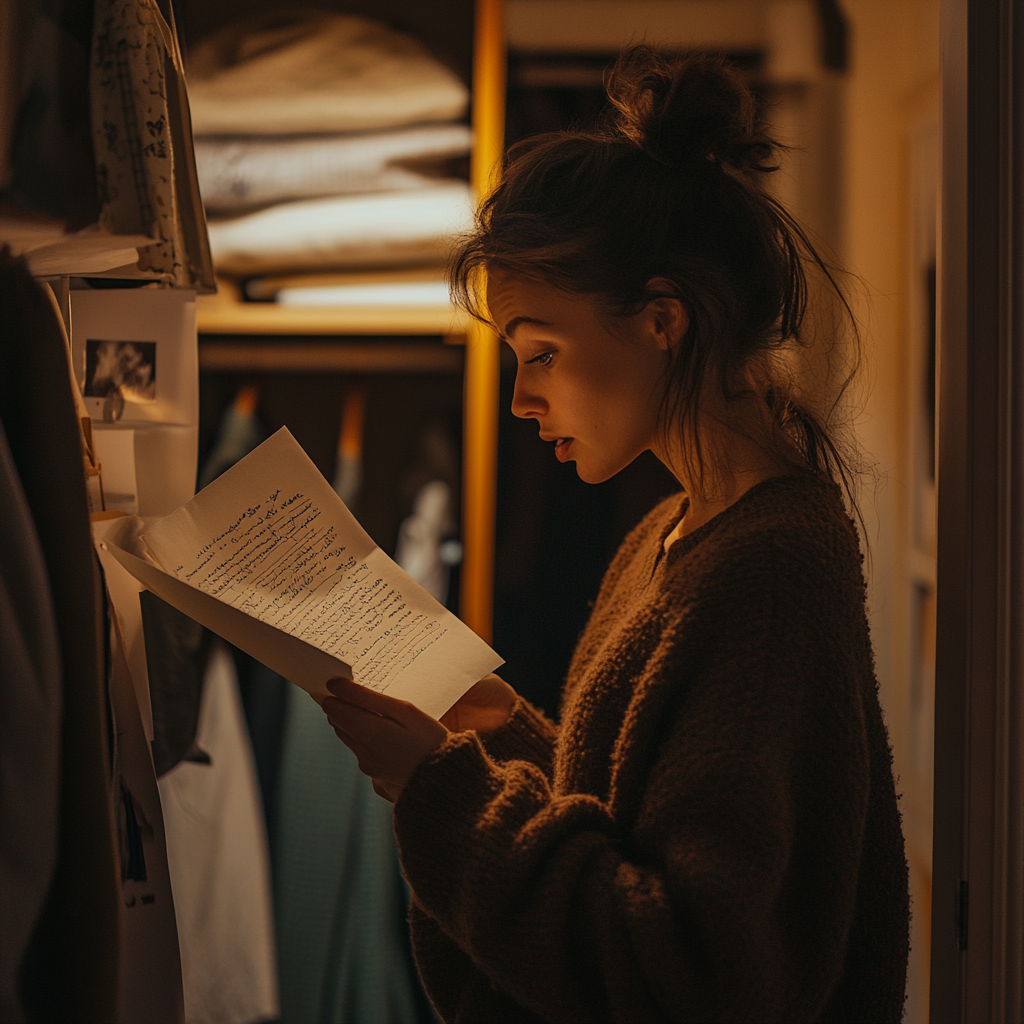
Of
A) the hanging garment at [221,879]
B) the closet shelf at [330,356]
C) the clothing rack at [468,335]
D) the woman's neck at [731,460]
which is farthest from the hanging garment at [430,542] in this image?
the woman's neck at [731,460]

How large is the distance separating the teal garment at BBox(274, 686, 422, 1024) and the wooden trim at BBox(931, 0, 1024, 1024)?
0.83 m

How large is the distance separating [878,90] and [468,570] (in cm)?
98

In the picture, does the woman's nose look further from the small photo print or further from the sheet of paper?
the small photo print

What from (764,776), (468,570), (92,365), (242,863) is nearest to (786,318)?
(764,776)

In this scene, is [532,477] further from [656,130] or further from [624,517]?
[656,130]

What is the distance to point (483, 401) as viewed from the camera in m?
1.33

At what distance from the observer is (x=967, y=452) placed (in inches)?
25.8

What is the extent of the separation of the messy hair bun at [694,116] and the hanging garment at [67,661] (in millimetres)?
474

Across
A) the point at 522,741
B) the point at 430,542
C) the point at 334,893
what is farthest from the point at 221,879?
the point at 522,741

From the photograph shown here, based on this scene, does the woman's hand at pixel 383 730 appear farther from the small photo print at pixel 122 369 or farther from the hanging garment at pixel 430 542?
the hanging garment at pixel 430 542

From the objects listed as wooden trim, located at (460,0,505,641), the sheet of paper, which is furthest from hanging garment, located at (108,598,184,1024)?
wooden trim, located at (460,0,505,641)

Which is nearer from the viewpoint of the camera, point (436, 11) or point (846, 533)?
point (846, 533)

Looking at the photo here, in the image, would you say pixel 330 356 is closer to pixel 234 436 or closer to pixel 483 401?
pixel 234 436

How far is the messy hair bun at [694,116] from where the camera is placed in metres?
0.71
